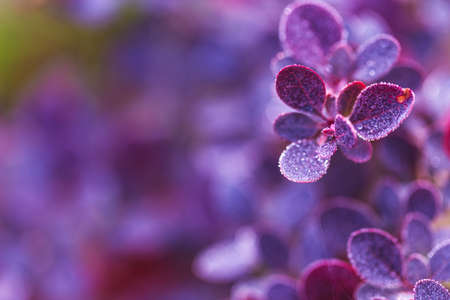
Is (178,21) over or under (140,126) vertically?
over

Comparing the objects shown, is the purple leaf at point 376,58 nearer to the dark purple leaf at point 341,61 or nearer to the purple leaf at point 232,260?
the dark purple leaf at point 341,61

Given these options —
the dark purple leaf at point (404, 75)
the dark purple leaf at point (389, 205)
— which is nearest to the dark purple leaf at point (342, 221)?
the dark purple leaf at point (389, 205)

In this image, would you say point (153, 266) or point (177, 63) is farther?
point (177, 63)

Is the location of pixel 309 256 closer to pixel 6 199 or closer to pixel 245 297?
pixel 245 297

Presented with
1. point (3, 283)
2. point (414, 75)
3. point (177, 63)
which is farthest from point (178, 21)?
point (414, 75)

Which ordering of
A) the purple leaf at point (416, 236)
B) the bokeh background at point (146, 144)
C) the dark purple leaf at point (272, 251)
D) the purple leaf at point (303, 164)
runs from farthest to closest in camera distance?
the bokeh background at point (146, 144) < the dark purple leaf at point (272, 251) < the purple leaf at point (416, 236) < the purple leaf at point (303, 164)

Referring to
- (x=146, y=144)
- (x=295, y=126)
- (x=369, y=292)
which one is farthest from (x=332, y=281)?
(x=146, y=144)
